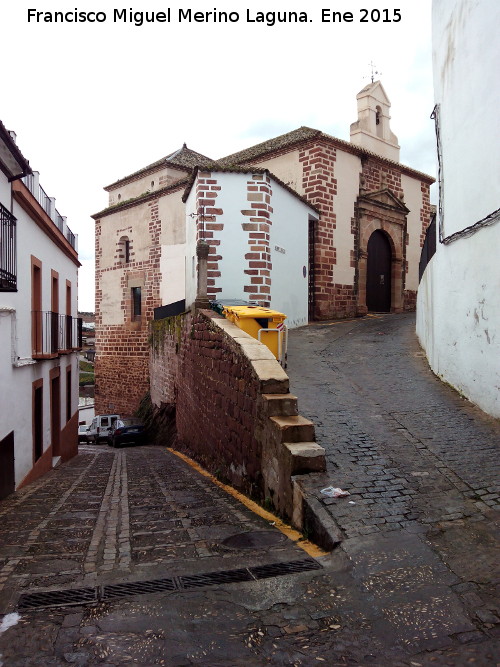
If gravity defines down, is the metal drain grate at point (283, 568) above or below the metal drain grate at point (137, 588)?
below

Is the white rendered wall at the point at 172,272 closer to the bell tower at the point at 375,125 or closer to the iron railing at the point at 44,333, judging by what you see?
the bell tower at the point at 375,125

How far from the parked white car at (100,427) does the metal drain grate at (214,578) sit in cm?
1806

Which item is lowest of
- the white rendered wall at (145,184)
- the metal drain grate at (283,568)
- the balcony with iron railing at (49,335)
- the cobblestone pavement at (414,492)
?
the metal drain grate at (283,568)

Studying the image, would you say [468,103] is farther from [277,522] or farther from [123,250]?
[123,250]

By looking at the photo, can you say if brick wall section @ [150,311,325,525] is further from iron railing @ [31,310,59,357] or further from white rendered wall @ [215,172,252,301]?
iron railing @ [31,310,59,357]

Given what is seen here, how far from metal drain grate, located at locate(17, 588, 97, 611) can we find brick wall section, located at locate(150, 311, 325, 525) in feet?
6.11

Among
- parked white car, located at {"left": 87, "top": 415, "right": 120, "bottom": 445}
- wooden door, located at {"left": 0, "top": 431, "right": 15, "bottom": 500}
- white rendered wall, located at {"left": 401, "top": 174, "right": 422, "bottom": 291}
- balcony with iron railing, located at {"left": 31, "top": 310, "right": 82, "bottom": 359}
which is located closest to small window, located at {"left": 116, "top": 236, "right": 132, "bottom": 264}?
parked white car, located at {"left": 87, "top": 415, "right": 120, "bottom": 445}

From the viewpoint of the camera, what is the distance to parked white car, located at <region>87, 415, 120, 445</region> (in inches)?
826

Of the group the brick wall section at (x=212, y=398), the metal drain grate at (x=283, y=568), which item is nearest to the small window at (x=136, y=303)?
the brick wall section at (x=212, y=398)

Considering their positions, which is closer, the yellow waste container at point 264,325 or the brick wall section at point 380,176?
the yellow waste container at point 264,325

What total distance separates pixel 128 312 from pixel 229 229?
1141 centimetres

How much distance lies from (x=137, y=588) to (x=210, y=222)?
9.33 meters

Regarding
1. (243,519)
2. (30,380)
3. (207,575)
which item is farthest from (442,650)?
(30,380)

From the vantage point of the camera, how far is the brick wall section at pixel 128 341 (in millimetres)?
21172
